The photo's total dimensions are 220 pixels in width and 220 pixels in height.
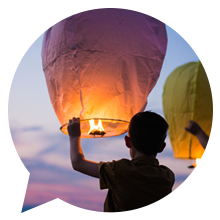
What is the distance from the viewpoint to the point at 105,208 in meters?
1.14

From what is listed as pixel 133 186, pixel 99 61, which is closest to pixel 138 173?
pixel 133 186

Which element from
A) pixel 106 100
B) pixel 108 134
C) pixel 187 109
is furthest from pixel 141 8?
Result: pixel 187 109

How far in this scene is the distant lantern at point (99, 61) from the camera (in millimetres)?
1419

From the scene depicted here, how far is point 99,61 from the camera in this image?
142cm

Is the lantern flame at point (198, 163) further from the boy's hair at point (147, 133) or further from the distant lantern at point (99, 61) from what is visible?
the boy's hair at point (147, 133)

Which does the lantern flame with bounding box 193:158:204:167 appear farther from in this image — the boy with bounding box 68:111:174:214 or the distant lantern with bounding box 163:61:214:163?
the boy with bounding box 68:111:174:214

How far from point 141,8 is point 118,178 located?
3.39 feet

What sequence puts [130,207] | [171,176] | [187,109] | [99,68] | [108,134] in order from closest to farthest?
[130,207]
[171,176]
[99,68]
[108,134]
[187,109]

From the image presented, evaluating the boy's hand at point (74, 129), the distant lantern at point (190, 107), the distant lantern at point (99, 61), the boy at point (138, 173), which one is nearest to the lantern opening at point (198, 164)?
the distant lantern at point (190, 107)

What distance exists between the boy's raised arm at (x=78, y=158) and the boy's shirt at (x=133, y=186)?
1.5 inches

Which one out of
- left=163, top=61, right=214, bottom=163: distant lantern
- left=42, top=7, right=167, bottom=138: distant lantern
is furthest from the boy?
left=163, top=61, right=214, bottom=163: distant lantern

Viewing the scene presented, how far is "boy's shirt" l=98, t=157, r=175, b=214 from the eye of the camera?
1076 millimetres

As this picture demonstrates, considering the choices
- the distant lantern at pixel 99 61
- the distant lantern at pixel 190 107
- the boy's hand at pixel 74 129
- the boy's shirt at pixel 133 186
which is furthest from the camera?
the distant lantern at pixel 190 107
